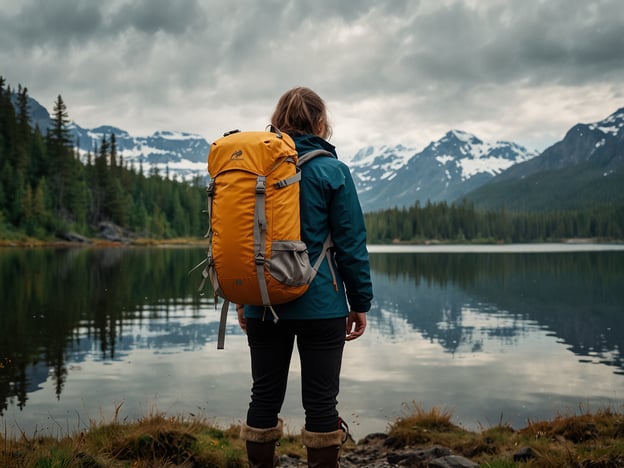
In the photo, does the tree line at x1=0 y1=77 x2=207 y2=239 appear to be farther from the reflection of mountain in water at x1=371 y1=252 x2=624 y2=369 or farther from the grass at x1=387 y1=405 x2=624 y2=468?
the grass at x1=387 y1=405 x2=624 y2=468

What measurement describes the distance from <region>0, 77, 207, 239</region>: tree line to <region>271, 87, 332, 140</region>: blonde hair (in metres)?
66.2

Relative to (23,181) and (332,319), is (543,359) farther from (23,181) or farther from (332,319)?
(23,181)

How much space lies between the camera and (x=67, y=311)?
2416 cm

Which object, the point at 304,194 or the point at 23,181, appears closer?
the point at 304,194

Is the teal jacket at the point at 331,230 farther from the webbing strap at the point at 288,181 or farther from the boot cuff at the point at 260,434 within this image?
the boot cuff at the point at 260,434

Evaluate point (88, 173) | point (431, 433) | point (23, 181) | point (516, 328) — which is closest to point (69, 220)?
point (23, 181)

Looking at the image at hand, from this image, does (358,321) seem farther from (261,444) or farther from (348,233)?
(261,444)

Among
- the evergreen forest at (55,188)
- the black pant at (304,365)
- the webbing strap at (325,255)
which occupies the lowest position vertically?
the black pant at (304,365)

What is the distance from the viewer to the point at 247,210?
4387 millimetres

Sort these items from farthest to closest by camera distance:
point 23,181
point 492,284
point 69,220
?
point 69,220 < point 23,181 < point 492,284

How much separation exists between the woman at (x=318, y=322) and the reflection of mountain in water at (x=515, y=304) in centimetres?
1595

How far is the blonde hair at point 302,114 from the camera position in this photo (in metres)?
4.97

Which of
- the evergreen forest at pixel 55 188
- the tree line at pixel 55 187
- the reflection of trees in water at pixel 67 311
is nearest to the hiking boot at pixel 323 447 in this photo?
the reflection of trees in water at pixel 67 311

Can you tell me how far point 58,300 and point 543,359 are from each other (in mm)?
20906
